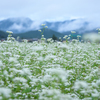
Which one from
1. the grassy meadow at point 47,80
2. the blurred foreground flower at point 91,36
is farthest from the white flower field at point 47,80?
the blurred foreground flower at point 91,36

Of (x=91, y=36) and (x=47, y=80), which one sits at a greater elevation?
(x=91, y=36)

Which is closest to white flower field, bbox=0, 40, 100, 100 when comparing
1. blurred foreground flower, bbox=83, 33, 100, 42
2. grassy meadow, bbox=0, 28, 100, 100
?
grassy meadow, bbox=0, 28, 100, 100

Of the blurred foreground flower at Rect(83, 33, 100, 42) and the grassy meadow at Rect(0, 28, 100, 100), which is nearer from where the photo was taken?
the grassy meadow at Rect(0, 28, 100, 100)

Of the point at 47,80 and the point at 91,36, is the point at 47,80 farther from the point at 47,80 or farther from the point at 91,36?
the point at 91,36

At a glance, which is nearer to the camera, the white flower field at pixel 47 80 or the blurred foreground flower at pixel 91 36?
the white flower field at pixel 47 80

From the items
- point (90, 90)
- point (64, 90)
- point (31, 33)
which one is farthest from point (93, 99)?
point (31, 33)

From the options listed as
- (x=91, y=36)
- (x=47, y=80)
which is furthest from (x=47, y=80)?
(x=91, y=36)

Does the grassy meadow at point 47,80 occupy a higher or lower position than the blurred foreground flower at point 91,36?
lower

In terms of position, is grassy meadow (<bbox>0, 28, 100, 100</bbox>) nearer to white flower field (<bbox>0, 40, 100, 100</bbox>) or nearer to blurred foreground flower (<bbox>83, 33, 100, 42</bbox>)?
white flower field (<bbox>0, 40, 100, 100</bbox>)

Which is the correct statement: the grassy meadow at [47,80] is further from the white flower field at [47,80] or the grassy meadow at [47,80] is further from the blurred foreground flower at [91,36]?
the blurred foreground flower at [91,36]

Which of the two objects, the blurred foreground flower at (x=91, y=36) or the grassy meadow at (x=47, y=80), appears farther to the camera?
the blurred foreground flower at (x=91, y=36)

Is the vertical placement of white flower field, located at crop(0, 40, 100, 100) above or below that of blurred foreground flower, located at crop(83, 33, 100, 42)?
below

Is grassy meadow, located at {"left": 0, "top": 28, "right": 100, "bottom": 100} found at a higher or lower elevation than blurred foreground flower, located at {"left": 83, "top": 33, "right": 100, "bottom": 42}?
lower

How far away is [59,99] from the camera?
2.20 meters
